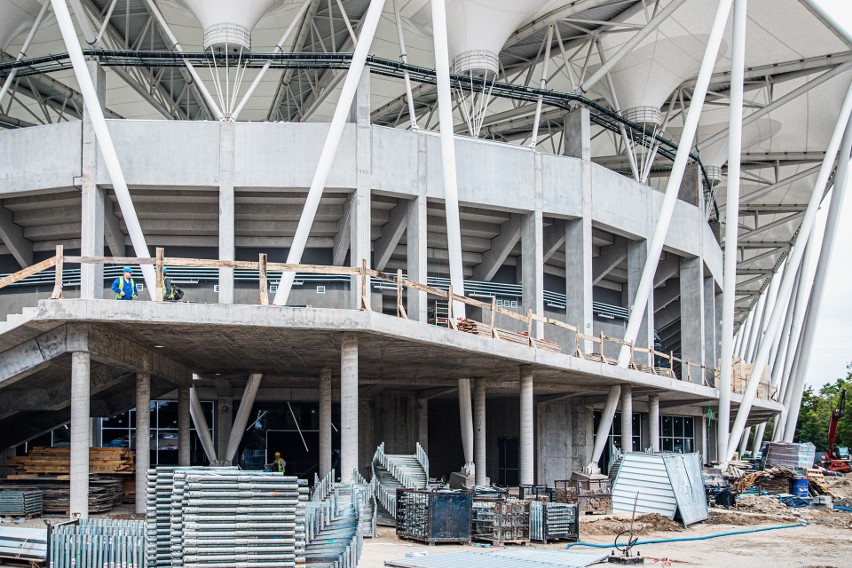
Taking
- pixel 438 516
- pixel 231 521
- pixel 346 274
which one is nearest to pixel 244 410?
pixel 346 274

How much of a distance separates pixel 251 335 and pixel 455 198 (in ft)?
35.2

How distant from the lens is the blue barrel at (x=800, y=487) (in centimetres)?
3498

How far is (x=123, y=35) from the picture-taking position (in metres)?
46.2

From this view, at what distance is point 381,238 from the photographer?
3703 cm

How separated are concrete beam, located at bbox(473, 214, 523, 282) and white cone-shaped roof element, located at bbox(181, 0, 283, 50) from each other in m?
10.8

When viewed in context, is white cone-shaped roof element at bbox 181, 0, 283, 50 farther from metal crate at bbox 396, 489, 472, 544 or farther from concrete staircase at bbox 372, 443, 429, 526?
metal crate at bbox 396, 489, 472, 544

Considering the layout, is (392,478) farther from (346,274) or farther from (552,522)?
(346,274)

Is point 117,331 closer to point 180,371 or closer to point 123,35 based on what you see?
point 180,371

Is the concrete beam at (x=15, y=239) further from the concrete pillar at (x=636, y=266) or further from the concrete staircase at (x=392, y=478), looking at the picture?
the concrete pillar at (x=636, y=266)

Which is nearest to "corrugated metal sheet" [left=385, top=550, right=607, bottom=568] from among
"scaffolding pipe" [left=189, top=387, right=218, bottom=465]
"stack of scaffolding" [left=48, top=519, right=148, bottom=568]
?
"stack of scaffolding" [left=48, top=519, right=148, bottom=568]

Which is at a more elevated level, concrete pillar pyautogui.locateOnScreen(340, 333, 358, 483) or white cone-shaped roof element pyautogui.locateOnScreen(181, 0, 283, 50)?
white cone-shaped roof element pyautogui.locateOnScreen(181, 0, 283, 50)

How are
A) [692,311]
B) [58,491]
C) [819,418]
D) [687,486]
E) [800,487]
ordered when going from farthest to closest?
[819,418] < [692,311] < [800,487] < [687,486] < [58,491]

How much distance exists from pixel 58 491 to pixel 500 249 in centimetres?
1859

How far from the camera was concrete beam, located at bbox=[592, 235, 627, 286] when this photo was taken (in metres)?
42.8
